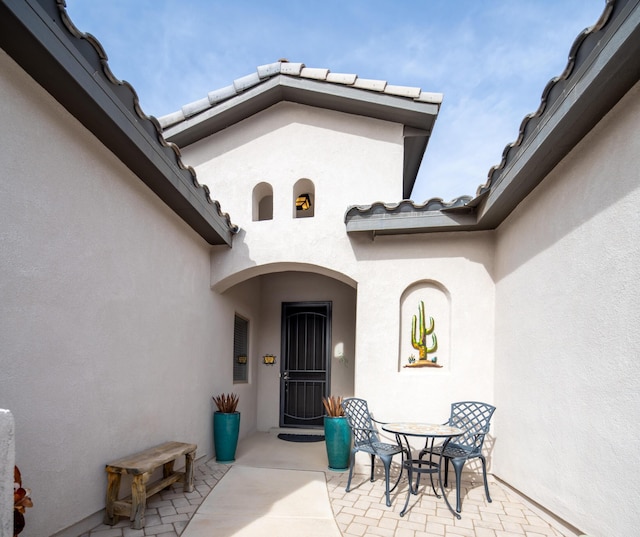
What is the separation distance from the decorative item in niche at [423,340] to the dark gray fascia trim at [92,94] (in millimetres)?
3598

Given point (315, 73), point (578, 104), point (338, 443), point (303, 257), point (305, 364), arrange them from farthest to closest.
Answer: point (305, 364) → point (315, 73) → point (303, 257) → point (338, 443) → point (578, 104)

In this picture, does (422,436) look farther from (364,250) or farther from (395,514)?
(364,250)

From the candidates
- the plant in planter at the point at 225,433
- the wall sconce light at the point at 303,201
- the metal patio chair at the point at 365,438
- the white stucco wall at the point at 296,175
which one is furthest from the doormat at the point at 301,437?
the wall sconce light at the point at 303,201

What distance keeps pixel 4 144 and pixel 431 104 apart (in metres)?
5.82

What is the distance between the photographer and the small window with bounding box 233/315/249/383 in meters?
8.07

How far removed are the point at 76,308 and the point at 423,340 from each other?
4607 mm

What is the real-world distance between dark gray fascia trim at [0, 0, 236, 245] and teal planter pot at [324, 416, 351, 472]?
366cm

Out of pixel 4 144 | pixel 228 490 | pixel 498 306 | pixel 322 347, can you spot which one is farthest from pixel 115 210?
pixel 322 347

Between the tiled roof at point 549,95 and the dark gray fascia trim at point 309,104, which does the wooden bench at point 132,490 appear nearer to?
the tiled roof at point 549,95

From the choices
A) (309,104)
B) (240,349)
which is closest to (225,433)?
(240,349)

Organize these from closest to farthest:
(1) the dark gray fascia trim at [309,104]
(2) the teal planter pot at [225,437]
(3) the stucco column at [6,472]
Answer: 1. (3) the stucco column at [6,472]
2. (2) the teal planter pot at [225,437]
3. (1) the dark gray fascia trim at [309,104]

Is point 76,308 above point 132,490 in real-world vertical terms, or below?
above

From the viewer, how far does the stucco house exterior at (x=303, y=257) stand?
10.1 ft

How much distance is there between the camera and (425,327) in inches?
243
